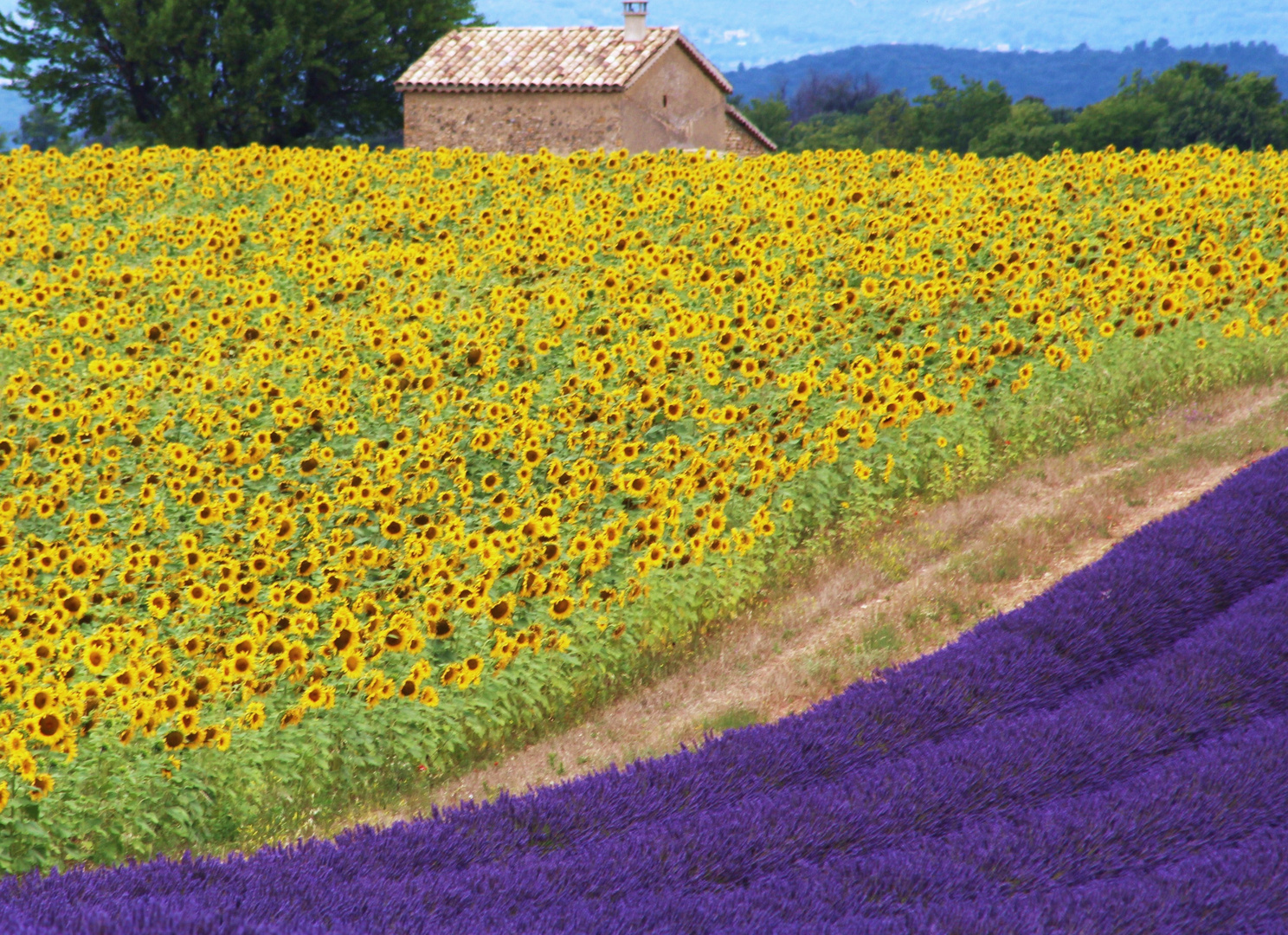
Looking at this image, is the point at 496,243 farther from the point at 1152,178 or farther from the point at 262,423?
the point at 1152,178

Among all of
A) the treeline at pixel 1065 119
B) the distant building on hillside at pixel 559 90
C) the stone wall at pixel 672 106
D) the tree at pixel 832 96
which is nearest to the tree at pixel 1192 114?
the treeline at pixel 1065 119

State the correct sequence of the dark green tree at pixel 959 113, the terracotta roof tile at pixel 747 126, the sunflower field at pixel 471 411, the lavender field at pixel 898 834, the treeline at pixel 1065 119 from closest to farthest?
the lavender field at pixel 898 834, the sunflower field at pixel 471 411, the terracotta roof tile at pixel 747 126, the treeline at pixel 1065 119, the dark green tree at pixel 959 113

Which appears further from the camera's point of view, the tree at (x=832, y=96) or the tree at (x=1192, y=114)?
the tree at (x=832, y=96)

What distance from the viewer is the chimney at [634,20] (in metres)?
28.6

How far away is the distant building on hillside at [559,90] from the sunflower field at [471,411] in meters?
11.5

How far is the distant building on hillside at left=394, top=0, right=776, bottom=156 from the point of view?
26.8 metres

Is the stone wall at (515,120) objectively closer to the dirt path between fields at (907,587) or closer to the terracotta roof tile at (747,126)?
the terracotta roof tile at (747,126)

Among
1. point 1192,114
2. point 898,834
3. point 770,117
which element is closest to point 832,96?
point 770,117

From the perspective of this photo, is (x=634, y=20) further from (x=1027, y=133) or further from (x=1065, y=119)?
(x=1065, y=119)

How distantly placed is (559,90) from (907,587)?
22033mm

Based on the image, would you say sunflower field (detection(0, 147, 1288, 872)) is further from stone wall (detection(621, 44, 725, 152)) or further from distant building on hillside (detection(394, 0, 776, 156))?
stone wall (detection(621, 44, 725, 152))

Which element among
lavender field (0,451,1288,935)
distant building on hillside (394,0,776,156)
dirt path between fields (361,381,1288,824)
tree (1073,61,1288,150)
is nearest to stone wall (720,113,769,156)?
distant building on hillside (394,0,776,156)

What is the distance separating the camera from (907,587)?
23.2ft

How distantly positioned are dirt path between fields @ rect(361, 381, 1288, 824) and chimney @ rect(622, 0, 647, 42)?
2210 cm
